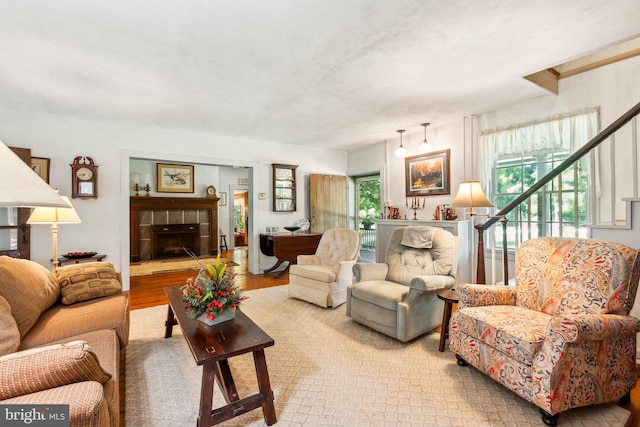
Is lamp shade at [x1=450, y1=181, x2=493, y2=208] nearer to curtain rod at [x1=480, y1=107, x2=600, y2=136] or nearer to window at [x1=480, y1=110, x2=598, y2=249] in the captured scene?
window at [x1=480, y1=110, x2=598, y2=249]

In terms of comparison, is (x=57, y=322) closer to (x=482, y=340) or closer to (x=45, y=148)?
(x=482, y=340)

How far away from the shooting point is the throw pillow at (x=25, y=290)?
1.68m

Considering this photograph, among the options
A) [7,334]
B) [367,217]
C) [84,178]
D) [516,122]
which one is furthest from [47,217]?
[516,122]

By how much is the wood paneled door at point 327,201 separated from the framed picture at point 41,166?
381 cm

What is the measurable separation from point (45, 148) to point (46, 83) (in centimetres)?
Result: 131

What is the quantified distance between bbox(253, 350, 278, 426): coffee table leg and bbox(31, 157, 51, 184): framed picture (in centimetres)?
391

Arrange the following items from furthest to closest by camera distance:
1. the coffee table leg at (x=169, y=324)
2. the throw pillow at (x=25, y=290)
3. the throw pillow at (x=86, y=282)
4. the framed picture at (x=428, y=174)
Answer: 1. the framed picture at (x=428, y=174)
2. the coffee table leg at (x=169, y=324)
3. the throw pillow at (x=86, y=282)
4. the throw pillow at (x=25, y=290)

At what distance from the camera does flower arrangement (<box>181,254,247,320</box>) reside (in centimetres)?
183

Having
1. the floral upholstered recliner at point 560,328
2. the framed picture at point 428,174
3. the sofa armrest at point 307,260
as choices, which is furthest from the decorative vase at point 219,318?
the framed picture at point 428,174

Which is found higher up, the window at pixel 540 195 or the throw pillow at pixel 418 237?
the window at pixel 540 195

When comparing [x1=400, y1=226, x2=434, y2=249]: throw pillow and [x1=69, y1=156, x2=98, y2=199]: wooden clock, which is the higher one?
[x1=69, y1=156, x2=98, y2=199]: wooden clock

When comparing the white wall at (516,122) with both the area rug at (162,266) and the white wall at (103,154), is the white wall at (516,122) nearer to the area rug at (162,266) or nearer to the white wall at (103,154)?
the white wall at (103,154)

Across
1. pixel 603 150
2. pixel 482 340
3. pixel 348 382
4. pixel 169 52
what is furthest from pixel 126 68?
pixel 603 150

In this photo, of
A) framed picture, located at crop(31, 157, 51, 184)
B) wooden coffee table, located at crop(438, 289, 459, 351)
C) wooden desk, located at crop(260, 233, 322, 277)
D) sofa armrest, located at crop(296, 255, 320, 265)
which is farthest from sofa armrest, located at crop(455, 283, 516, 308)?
framed picture, located at crop(31, 157, 51, 184)
